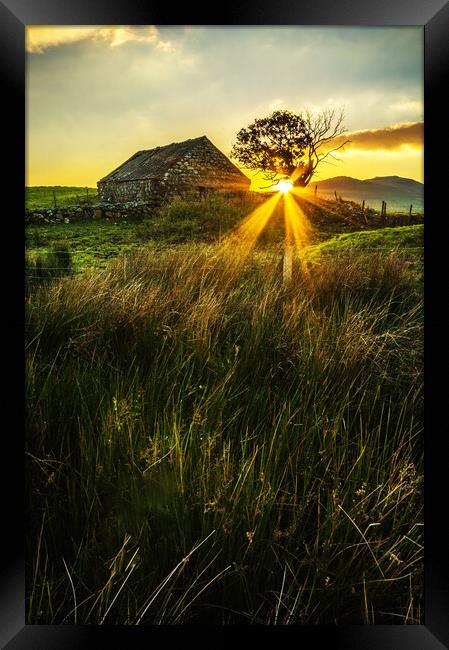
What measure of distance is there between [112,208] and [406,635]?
2053mm

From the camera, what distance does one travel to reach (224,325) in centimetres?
216

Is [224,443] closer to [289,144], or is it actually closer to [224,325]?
[224,325]

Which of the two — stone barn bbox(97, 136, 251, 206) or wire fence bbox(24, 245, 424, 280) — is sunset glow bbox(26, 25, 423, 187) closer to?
stone barn bbox(97, 136, 251, 206)

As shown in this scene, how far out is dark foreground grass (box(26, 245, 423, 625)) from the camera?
1.84m

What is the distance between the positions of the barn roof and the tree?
0.10 m

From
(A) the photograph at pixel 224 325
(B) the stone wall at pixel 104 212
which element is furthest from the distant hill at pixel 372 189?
(B) the stone wall at pixel 104 212

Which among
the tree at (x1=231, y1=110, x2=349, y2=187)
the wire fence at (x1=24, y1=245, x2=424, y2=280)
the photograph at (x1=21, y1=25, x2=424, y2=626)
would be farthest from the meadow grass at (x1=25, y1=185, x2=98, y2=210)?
the tree at (x1=231, y1=110, x2=349, y2=187)

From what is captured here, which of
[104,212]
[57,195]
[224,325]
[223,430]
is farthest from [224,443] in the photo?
[57,195]
